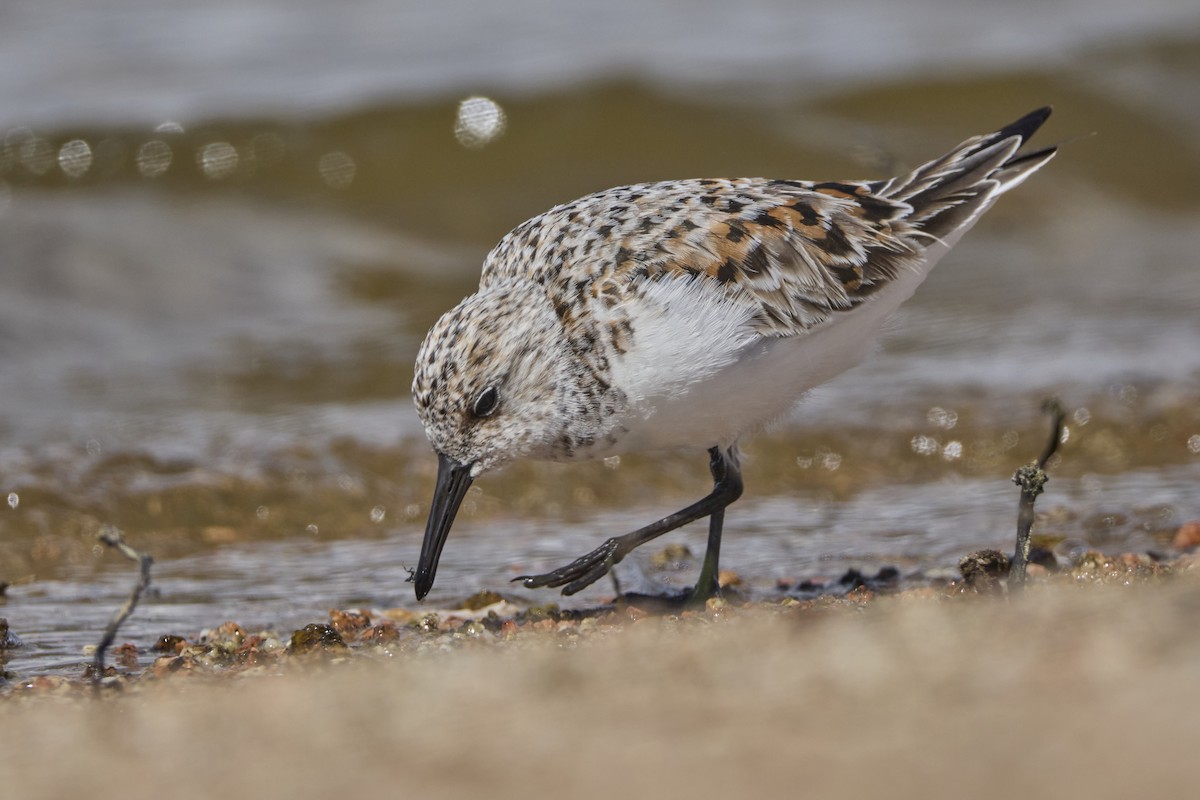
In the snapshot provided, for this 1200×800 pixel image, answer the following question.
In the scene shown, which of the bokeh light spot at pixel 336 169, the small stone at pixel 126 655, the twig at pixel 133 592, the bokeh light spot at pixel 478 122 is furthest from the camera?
the bokeh light spot at pixel 478 122

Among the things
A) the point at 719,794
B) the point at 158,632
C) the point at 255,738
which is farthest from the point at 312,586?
the point at 719,794

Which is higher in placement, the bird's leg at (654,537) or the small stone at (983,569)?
the small stone at (983,569)

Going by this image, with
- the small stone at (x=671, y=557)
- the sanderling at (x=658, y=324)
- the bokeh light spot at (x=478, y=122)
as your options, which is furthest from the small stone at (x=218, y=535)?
the bokeh light spot at (x=478, y=122)

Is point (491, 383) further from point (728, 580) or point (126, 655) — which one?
point (126, 655)

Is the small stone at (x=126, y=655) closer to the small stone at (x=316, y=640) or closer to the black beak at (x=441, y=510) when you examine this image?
the small stone at (x=316, y=640)

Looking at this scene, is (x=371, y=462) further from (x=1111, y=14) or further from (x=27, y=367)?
(x=1111, y=14)

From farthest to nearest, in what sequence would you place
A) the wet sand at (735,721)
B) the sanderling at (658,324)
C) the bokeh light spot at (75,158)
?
the bokeh light spot at (75,158)
the sanderling at (658,324)
the wet sand at (735,721)

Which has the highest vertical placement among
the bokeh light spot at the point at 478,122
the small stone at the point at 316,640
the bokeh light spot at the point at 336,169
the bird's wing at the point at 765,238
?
the bird's wing at the point at 765,238
